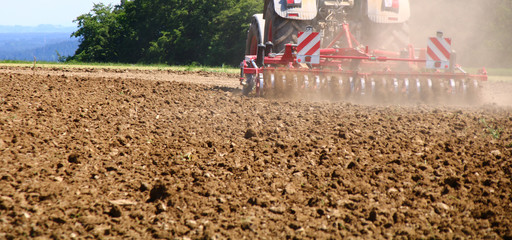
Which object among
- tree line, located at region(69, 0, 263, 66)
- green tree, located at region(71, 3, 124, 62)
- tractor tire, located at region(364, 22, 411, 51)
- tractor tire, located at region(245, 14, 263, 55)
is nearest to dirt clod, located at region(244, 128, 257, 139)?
tractor tire, located at region(245, 14, 263, 55)

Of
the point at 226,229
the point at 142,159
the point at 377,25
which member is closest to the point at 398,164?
the point at 226,229

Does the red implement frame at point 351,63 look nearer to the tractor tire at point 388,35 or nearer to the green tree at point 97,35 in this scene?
the tractor tire at point 388,35

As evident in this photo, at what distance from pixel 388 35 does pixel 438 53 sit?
110cm

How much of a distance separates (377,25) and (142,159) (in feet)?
20.1

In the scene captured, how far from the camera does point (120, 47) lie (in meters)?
34.9

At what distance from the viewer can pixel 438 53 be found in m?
8.92

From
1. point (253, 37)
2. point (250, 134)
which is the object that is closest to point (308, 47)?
point (253, 37)

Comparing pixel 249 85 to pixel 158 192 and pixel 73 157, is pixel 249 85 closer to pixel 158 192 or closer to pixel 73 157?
pixel 73 157

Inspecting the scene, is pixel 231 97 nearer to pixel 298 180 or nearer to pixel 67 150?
pixel 67 150

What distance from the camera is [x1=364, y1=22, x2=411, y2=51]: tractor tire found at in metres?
9.59

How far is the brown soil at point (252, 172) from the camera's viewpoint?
135 inches

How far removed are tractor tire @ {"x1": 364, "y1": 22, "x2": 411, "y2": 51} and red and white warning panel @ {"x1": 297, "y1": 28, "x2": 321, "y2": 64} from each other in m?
1.70

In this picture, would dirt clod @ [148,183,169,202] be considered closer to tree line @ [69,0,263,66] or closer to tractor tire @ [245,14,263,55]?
tractor tire @ [245,14,263,55]

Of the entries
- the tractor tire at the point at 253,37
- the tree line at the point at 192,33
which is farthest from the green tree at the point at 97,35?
the tractor tire at the point at 253,37
